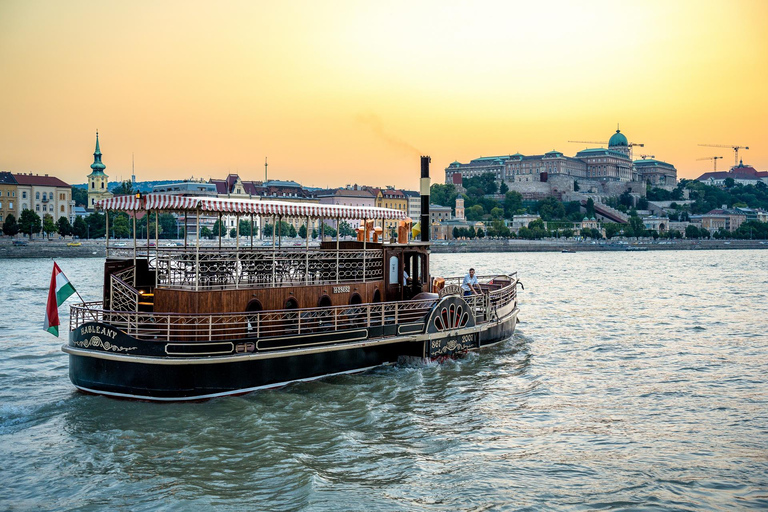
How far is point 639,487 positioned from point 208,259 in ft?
28.7

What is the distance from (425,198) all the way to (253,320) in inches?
319

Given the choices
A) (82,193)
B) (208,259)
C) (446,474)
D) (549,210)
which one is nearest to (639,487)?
(446,474)

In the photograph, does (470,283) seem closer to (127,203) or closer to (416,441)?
(416,441)

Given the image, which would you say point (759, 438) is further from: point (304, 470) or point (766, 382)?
point (304, 470)

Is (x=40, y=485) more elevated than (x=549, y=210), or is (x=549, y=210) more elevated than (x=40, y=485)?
(x=549, y=210)

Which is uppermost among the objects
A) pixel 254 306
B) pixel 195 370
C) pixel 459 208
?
pixel 459 208

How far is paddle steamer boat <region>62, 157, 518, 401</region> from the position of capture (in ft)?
45.7

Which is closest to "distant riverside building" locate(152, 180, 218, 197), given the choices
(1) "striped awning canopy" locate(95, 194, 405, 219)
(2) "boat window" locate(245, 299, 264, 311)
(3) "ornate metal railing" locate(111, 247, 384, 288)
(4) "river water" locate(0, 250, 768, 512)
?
(3) "ornate metal railing" locate(111, 247, 384, 288)

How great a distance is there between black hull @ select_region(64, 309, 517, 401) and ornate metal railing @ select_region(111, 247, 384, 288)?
1607mm

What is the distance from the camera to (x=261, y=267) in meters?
15.9

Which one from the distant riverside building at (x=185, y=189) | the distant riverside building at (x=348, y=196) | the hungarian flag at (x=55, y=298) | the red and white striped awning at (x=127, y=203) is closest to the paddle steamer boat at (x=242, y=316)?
the red and white striped awning at (x=127, y=203)

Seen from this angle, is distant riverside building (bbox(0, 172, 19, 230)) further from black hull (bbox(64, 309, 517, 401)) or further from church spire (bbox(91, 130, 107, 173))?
black hull (bbox(64, 309, 517, 401))

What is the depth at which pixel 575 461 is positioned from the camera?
40.9 feet

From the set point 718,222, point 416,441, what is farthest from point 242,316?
point 718,222
